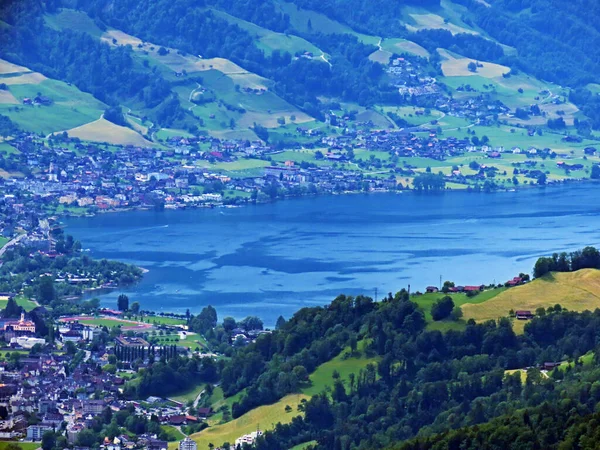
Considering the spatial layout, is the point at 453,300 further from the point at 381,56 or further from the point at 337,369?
the point at 381,56

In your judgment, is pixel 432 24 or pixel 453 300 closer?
pixel 453 300

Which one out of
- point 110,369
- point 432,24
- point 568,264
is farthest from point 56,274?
point 432,24

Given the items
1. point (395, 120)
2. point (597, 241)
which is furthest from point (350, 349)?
point (395, 120)

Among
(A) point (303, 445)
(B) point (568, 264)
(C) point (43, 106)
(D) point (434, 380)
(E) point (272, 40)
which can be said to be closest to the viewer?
(A) point (303, 445)

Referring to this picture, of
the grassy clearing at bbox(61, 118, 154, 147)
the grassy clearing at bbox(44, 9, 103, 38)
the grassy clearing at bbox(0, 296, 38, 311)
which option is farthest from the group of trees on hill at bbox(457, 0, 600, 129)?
the grassy clearing at bbox(0, 296, 38, 311)

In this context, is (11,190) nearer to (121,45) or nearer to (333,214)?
(333,214)

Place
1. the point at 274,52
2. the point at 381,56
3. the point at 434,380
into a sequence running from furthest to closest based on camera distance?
1. the point at 381,56
2. the point at 274,52
3. the point at 434,380

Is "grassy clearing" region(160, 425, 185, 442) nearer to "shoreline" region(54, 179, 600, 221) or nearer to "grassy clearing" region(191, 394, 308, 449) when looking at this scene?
"grassy clearing" region(191, 394, 308, 449)

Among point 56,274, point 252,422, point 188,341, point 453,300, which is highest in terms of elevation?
point 56,274
